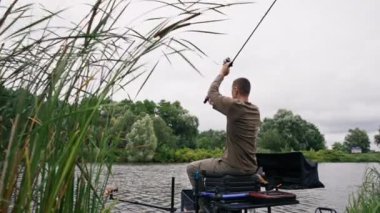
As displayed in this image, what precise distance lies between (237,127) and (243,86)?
40 cm

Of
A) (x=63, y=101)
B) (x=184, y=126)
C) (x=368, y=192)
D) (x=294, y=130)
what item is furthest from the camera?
(x=294, y=130)

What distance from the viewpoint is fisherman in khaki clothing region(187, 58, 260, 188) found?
3.92 meters

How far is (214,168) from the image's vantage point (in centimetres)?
411

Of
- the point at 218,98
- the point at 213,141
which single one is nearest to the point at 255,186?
the point at 218,98

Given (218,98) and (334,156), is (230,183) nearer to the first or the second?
(218,98)

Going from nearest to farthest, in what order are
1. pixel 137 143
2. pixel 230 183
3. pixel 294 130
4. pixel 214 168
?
pixel 137 143 → pixel 230 183 → pixel 214 168 → pixel 294 130

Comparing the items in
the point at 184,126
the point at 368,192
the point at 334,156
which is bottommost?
the point at 368,192

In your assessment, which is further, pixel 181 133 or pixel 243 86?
pixel 181 133

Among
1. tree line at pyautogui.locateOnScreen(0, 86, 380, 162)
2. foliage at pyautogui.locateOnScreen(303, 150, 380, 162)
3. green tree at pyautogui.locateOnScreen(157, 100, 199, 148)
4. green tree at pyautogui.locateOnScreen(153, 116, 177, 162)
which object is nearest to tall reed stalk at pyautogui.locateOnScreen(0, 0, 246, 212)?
tree line at pyautogui.locateOnScreen(0, 86, 380, 162)

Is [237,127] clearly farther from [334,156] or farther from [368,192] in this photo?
[334,156]

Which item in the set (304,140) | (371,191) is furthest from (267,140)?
(371,191)

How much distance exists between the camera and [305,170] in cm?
424

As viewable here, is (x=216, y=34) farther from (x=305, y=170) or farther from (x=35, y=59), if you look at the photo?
(x=305, y=170)

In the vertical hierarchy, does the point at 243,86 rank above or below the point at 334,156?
below
